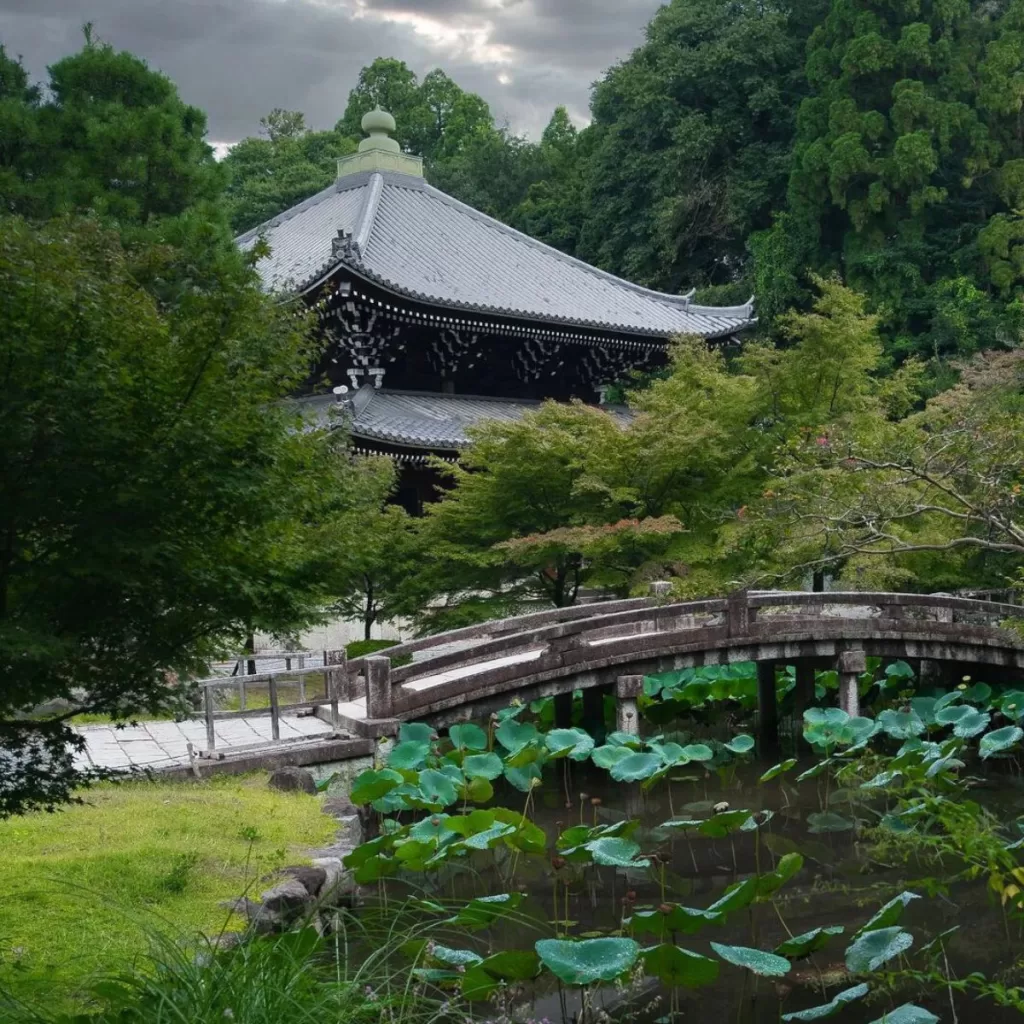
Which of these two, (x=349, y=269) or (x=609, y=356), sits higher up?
(x=349, y=269)

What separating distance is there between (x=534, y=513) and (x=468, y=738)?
439cm

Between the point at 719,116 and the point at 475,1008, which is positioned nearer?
the point at 475,1008

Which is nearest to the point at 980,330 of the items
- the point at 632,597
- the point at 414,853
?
the point at 632,597

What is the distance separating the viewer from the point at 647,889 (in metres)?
9.09

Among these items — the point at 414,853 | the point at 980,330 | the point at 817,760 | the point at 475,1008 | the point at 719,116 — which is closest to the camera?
the point at 475,1008

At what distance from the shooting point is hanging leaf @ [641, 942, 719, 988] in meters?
5.74

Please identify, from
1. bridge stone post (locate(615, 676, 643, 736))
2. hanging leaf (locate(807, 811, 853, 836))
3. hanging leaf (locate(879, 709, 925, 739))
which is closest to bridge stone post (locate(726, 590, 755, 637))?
bridge stone post (locate(615, 676, 643, 736))

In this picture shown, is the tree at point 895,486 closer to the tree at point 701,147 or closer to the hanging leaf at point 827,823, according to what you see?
the hanging leaf at point 827,823

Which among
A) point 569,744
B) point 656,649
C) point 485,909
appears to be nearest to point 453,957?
point 485,909

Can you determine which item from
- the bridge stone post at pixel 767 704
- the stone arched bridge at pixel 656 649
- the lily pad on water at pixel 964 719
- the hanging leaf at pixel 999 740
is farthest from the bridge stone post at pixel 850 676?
the hanging leaf at pixel 999 740

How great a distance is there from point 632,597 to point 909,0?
67.9 ft

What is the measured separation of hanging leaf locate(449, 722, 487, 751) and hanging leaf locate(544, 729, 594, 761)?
1.96 ft

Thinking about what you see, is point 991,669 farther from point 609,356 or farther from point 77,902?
point 77,902

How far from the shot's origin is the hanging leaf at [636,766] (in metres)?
10.5
